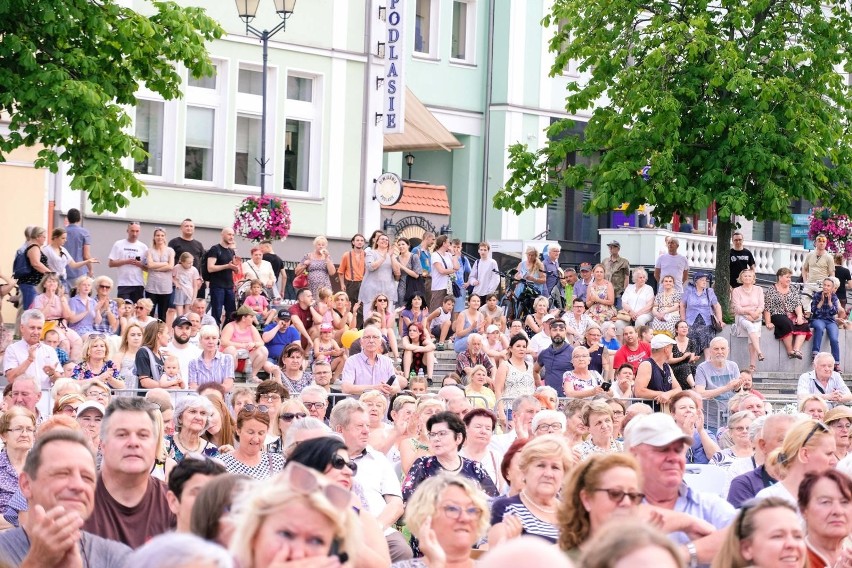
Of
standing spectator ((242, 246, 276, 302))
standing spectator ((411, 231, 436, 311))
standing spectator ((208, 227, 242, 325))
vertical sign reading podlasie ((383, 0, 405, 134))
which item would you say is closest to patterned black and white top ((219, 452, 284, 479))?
standing spectator ((208, 227, 242, 325))

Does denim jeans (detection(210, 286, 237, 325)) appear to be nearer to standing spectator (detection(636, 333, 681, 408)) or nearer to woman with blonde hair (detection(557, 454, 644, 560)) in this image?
standing spectator (detection(636, 333, 681, 408))

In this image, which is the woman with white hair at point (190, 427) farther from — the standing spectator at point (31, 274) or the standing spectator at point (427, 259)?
the standing spectator at point (427, 259)

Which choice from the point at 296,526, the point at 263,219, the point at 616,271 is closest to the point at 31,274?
the point at 263,219

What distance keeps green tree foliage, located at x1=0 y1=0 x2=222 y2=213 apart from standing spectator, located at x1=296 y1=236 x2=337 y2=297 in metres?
3.94

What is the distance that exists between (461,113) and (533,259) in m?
11.7

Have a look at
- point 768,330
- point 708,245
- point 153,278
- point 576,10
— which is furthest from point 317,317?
point 708,245

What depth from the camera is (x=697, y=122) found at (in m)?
27.7

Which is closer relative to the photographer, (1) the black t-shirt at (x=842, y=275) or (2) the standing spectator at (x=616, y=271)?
(2) the standing spectator at (x=616, y=271)

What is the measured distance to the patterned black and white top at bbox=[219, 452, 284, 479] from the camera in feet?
34.5

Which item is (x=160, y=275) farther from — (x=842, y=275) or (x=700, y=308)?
(x=842, y=275)

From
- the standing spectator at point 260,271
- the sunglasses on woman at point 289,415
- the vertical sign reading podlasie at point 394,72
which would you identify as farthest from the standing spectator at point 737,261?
the sunglasses on woman at point 289,415

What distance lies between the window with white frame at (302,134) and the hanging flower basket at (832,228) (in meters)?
9.16

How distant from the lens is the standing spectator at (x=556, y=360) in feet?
64.4

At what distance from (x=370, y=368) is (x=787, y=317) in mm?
9715
